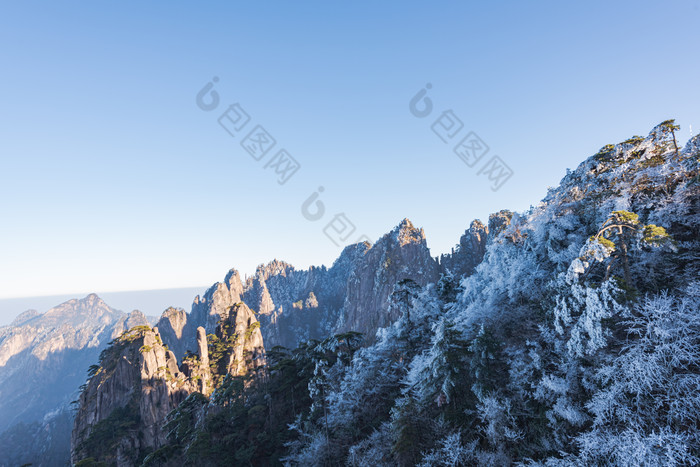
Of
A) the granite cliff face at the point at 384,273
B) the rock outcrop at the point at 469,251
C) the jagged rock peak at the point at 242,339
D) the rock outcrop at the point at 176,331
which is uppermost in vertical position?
the rock outcrop at the point at 176,331

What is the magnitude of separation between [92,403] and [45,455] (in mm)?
97710

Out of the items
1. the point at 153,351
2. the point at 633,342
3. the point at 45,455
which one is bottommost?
the point at 633,342

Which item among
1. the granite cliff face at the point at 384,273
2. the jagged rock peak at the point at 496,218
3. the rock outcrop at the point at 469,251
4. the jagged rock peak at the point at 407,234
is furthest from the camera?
the jagged rock peak at the point at 407,234

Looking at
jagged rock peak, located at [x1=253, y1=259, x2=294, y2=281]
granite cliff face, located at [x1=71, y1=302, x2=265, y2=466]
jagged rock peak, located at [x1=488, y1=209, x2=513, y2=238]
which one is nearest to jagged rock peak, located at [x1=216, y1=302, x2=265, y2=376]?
granite cliff face, located at [x1=71, y1=302, x2=265, y2=466]

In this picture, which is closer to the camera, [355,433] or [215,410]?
[355,433]

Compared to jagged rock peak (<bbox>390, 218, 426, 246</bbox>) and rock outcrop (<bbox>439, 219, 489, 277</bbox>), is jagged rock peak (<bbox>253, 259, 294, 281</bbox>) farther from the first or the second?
rock outcrop (<bbox>439, 219, 489, 277</bbox>)

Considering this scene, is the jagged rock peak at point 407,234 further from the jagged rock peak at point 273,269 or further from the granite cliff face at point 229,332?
the jagged rock peak at point 273,269

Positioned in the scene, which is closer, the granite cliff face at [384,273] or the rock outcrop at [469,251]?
the rock outcrop at [469,251]

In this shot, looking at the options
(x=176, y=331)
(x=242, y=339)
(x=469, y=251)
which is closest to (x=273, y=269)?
(x=176, y=331)

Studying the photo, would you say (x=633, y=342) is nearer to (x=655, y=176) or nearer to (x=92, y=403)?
(x=655, y=176)

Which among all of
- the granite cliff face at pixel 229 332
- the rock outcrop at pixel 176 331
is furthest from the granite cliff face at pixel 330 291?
the rock outcrop at pixel 176 331

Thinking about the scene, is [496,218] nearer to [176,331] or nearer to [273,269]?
[273,269]

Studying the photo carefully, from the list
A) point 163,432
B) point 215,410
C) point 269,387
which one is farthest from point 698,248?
point 163,432

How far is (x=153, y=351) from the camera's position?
175ft
